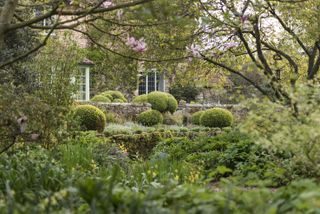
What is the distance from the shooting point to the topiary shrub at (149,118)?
716 inches

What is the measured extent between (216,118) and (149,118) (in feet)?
→ 7.95

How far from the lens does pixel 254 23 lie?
816 cm

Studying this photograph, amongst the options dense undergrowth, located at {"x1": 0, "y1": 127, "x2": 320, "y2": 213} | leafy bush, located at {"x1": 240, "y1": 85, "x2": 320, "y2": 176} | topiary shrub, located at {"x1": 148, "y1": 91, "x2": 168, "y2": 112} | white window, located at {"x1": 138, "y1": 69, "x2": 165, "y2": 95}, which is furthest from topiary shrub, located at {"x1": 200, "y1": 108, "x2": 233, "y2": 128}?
leafy bush, located at {"x1": 240, "y1": 85, "x2": 320, "y2": 176}

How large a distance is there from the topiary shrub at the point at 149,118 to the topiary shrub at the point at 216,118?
1.68 metres

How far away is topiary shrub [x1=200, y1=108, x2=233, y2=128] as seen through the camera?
18234 millimetres

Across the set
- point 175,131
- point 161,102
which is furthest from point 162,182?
point 161,102

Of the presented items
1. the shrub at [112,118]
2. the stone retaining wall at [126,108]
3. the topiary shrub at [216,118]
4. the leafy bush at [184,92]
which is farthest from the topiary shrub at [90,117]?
the leafy bush at [184,92]

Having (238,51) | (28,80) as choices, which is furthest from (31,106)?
(28,80)

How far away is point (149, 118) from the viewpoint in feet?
59.6

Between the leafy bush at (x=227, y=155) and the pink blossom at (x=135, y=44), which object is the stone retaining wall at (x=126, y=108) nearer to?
the leafy bush at (x=227, y=155)

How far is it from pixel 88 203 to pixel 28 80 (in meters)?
12.2

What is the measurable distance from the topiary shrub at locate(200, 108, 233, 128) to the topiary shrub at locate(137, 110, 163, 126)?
5.50ft

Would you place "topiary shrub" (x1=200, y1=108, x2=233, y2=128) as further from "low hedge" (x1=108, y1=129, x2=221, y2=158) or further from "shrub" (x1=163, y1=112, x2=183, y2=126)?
"low hedge" (x1=108, y1=129, x2=221, y2=158)

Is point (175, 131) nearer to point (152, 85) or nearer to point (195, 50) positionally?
point (195, 50)
